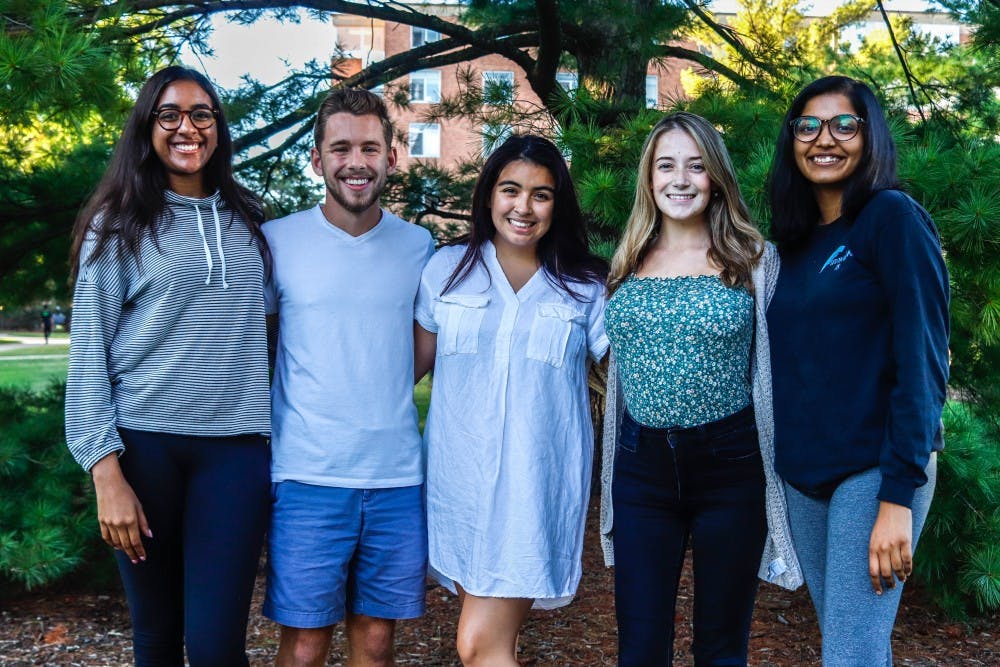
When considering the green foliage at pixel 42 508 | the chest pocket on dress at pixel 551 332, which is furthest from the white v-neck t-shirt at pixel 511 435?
the green foliage at pixel 42 508

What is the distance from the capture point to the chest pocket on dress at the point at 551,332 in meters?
2.34

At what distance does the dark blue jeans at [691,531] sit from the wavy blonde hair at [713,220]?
0.40m

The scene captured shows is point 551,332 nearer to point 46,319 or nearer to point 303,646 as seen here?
point 303,646

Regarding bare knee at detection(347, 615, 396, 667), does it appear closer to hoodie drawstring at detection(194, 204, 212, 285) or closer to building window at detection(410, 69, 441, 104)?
hoodie drawstring at detection(194, 204, 212, 285)

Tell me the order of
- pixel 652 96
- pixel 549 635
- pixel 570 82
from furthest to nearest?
pixel 652 96, pixel 570 82, pixel 549 635

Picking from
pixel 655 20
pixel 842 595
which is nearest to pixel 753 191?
pixel 842 595

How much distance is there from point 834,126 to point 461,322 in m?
1.04

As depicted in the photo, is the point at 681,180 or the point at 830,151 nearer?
the point at 830,151

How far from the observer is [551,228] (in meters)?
2.55

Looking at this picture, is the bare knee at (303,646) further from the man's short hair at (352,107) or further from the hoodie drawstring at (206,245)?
the man's short hair at (352,107)

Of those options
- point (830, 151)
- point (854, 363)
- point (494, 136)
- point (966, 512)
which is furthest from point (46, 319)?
point (854, 363)

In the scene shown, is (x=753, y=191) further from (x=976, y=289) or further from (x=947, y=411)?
(x=947, y=411)

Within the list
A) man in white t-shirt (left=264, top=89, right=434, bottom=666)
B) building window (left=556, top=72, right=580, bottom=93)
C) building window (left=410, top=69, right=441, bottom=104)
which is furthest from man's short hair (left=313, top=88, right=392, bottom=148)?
building window (left=410, top=69, right=441, bottom=104)

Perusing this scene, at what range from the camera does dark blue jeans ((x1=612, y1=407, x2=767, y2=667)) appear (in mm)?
2172
